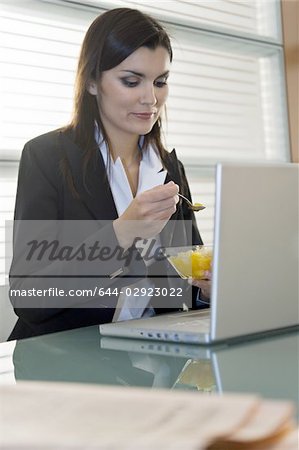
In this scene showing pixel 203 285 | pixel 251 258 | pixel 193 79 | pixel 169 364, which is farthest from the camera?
pixel 193 79

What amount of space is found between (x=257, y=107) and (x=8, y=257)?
191 centimetres

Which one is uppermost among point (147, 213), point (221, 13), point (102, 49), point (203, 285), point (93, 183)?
point (221, 13)

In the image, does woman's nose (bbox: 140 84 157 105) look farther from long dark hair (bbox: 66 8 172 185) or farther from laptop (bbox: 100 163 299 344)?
laptop (bbox: 100 163 299 344)

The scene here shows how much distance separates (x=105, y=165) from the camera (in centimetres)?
239

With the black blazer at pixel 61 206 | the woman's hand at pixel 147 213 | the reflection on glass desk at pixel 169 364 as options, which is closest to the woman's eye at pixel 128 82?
the black blazer at pixel 61 206

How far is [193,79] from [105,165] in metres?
1.67

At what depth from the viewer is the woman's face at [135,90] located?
244 cm

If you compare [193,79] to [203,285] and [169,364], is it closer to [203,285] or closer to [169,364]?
[203,285]

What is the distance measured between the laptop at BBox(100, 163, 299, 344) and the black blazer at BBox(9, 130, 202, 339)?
24.4 inches

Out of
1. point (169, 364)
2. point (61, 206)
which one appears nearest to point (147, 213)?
point (61, 206)

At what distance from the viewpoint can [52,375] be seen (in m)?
1.14

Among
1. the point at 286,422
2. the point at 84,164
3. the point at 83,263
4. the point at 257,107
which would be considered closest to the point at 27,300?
the point at 83,263

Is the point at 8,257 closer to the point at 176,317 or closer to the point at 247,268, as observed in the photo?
the point at 176,317

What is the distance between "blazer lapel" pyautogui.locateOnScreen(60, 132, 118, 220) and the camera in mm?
2293
